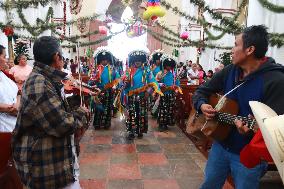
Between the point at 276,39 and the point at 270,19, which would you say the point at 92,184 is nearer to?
the point at 276,39

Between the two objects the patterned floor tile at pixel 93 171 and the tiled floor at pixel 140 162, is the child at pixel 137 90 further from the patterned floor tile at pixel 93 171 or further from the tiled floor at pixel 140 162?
the patterned floor tile at pixel 93 171

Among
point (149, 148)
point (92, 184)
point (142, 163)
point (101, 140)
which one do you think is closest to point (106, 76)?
point (101, 140)

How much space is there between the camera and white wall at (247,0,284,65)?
7164 mm

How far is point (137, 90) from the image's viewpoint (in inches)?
284

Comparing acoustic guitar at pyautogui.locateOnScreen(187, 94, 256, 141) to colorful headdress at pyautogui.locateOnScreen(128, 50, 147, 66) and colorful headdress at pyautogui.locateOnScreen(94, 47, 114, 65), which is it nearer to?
colorful headdress at pyautogui.locateOnScreen(128, 50, 147, 66)

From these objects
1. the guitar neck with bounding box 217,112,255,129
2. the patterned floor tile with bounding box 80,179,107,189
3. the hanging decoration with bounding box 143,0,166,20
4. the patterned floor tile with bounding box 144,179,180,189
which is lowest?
the patterned floor tile with bounding box 144,179,180,189

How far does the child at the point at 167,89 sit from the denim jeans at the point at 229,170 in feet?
18.0

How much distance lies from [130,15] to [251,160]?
826 inches

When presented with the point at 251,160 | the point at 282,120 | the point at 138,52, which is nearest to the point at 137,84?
the point at 138,52

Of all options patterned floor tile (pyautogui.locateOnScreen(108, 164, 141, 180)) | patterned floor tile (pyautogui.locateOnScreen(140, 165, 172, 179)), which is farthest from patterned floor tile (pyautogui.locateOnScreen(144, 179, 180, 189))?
patterned floor tile (pyautogui.locateOnScreen(108, 164, 141, 180))

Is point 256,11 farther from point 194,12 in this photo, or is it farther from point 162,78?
point 194,12

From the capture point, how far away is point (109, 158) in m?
5.83

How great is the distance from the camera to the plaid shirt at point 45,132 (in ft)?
7.34

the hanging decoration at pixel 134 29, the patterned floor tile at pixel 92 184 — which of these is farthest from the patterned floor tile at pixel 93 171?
the hanging decoration at pixel 134 29
